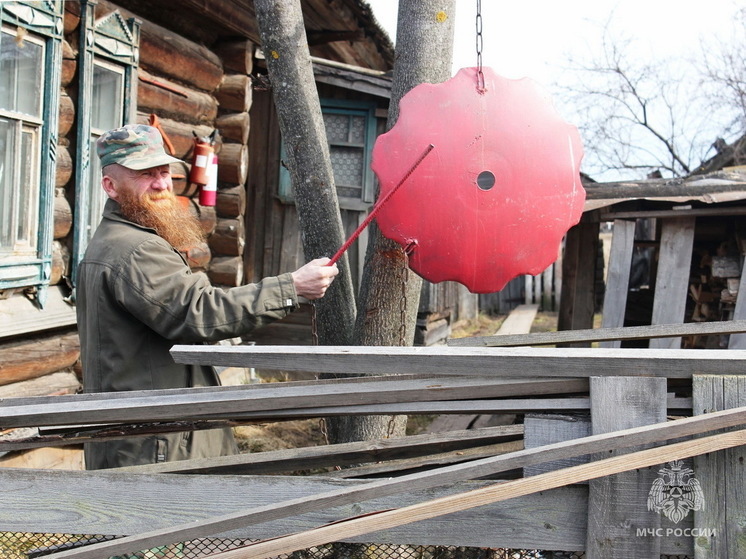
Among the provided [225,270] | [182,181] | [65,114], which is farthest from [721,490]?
[225,270]

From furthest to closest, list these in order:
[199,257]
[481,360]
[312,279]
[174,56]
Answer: [199,257], [174,56], [312,279], [481,360]

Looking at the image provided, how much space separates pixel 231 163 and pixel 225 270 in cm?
97

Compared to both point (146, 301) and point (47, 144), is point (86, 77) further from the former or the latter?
point (146, 301)

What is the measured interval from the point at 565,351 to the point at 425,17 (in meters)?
1.85

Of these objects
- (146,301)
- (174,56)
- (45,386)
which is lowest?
(45,386)

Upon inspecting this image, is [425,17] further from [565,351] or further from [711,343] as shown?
[711,343]

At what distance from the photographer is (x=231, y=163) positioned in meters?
6.81

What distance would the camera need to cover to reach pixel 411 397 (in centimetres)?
197

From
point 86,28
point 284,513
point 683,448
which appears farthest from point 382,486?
point 86,28

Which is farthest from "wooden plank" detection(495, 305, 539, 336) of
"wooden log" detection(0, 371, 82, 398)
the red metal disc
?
the red metal disc

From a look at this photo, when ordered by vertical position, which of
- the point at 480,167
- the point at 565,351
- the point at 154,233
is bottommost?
the point at 565,351

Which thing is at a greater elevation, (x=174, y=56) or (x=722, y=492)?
(x=174, y=56)

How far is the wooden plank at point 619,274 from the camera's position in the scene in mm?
6082

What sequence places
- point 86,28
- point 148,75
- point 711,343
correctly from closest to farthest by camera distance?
point 86,28 < point 148,75 < point 711,343
